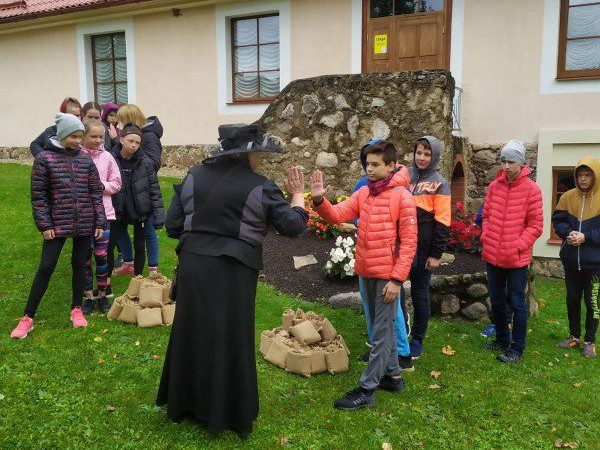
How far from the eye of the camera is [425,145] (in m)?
4.12

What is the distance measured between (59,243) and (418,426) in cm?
316

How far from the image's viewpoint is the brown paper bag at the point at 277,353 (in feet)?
13.5

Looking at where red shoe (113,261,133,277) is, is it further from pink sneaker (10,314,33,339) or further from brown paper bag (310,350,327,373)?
brown paper bag (310,350,327,373)

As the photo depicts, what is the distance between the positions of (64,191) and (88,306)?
47.3 inches

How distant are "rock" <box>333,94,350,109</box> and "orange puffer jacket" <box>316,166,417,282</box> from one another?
477 cm

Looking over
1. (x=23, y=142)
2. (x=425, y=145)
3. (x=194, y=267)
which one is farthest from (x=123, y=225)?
(x=23, y=142)

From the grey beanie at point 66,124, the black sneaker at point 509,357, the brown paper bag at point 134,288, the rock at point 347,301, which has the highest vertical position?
the grey beanie at point 66,124

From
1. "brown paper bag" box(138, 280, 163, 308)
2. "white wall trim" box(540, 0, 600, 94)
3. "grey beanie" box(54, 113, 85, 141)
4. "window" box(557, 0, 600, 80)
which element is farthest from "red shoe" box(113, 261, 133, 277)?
"window" box(557, 0, 600, 80)

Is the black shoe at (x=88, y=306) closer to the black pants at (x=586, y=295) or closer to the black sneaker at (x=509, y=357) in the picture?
the black sneaker at (x=509, y=357)

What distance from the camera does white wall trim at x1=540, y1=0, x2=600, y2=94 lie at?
29.8 ft

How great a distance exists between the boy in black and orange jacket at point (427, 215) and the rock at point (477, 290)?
59.8 inches

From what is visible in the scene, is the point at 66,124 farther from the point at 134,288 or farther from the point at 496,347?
the point at 496,347

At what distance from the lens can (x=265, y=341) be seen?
4.29 m

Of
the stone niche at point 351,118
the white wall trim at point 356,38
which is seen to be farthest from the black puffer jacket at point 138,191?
the white wall trim at point 356,38
